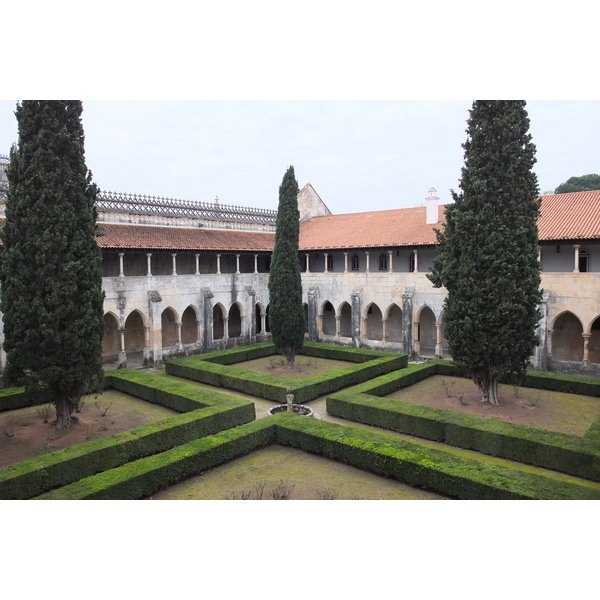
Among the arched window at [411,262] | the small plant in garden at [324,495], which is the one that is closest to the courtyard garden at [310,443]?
the small plant in garden at [324,495]

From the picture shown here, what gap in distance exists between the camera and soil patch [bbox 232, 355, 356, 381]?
23.5 m

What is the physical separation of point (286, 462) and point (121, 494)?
14.5 ft

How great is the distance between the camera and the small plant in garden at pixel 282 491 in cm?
1074

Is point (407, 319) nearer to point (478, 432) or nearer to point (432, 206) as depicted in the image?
point (432, 206)

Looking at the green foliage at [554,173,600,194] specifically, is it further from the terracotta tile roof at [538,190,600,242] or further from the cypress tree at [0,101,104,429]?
the cypress tree at [0,101,104,429]

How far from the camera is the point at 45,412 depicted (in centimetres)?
1656

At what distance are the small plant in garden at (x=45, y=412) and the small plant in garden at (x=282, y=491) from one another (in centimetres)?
938

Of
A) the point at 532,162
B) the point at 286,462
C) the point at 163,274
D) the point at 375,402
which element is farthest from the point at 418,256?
the point at 286,462

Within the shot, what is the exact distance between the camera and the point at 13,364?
1441cm

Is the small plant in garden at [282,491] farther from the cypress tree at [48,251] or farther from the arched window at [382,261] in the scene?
the arched window at [382,261]

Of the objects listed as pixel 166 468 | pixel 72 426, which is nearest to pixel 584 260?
pixel 166 468

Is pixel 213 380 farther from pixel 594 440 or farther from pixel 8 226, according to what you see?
pixel 594 440

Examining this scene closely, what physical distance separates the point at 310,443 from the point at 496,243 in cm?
926

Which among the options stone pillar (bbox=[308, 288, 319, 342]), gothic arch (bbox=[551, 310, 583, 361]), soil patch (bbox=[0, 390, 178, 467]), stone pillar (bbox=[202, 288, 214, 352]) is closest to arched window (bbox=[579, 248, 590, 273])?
gothic arch (bbox=[551, 310, 583, 361])
